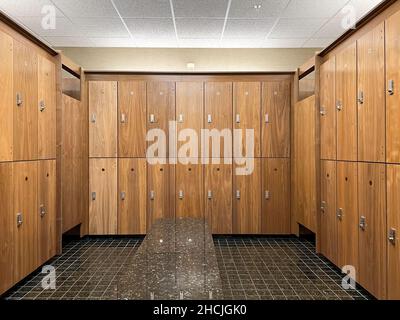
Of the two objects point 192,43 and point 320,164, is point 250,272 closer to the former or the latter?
point 320,164

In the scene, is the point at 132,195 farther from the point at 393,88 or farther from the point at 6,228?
the point at 393,88

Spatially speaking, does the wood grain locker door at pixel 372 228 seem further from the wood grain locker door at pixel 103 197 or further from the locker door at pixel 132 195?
the wood grain locker door at pixel 103 197

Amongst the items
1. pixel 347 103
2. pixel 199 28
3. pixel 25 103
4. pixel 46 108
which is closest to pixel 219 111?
pixel 199 28

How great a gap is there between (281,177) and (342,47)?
2.18 metres

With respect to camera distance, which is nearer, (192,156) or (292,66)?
(192,156)

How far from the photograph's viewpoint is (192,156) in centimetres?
503

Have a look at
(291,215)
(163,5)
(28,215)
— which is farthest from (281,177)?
(28,215)

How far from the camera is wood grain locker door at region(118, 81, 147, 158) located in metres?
5.00

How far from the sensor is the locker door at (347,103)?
3.16 metres

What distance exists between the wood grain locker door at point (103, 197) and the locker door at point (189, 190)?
0.98m

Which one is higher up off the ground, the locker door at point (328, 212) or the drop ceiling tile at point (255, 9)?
the drop ceiling tile at point (255, 9)

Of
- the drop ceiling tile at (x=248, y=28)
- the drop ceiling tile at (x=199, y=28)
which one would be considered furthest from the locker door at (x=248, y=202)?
the drop ceiling tile at (x=199, y=28)

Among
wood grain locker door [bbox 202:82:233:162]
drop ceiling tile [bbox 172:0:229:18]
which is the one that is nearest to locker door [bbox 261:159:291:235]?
wood grain locker door [bbox 202:82:233:162]

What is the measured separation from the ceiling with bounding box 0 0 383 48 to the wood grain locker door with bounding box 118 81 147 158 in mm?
898
